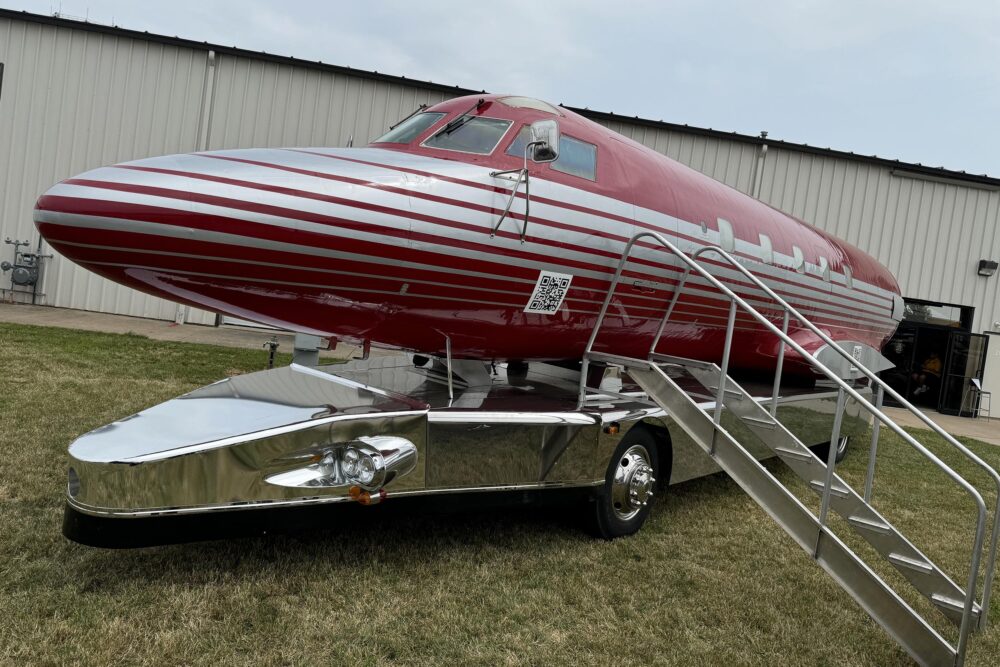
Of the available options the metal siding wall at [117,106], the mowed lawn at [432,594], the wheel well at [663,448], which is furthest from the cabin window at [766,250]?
the metal siding wall at [117,106]

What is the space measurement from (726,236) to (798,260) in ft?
5.38

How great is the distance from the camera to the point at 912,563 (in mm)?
4062

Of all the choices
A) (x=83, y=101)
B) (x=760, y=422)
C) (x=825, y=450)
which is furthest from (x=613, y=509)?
(x=83, y=101)

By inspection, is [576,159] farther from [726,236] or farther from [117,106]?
[117,106]

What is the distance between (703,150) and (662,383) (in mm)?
12355

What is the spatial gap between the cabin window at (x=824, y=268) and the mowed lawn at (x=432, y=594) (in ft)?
10.1

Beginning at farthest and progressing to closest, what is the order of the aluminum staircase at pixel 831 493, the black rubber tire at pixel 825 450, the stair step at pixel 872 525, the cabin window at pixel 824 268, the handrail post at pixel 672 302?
the black rubber tire at pixel 825 450 → the cabin window at pixel 824 268 → the handrail post at pixel 672 302 → the stair step at pixel 872 525 → the aluminum staircase at pixel 831 493

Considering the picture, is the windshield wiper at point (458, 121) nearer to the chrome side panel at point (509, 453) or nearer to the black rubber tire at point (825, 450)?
the chrome side panel at point (509, 453)

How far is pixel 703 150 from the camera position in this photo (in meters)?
16.0

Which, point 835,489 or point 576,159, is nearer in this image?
point 835,489

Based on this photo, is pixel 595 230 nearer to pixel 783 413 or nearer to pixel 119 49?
pixel 783 413

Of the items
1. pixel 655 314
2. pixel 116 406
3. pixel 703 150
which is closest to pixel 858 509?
pixel 655 314

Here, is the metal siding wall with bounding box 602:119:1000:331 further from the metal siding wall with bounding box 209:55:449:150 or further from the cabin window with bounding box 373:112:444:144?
the cabin window with bounding box 373:112:444:144

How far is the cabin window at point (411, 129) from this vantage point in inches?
185
